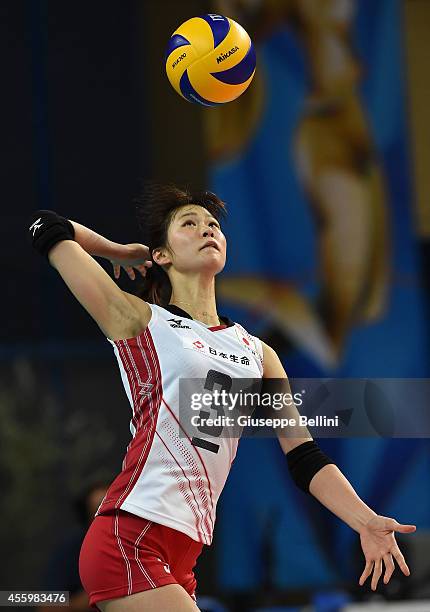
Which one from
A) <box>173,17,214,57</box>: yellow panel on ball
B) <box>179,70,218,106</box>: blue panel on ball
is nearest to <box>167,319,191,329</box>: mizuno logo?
<box>179,70,218,106</box>: blue panel on ball

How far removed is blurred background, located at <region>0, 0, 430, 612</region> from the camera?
32.2ft

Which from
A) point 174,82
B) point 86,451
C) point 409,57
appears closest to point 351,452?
point 86,451

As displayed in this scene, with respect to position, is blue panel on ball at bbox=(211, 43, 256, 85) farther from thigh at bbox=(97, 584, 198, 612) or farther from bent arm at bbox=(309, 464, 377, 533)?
thigh at bbox=(97, 584, 198, 612)

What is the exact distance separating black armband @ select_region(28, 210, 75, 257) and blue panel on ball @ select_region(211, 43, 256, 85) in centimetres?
106

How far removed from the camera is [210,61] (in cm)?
439

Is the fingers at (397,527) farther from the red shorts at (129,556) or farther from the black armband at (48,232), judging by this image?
the black armband at (48,232)

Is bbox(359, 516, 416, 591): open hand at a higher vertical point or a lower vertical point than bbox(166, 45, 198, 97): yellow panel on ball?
lower

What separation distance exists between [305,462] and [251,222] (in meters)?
6.50

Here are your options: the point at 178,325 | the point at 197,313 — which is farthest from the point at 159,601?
the point at 197,313

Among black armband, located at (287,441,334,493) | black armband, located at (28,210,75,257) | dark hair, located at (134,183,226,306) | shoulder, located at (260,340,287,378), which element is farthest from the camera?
dark hair, located at (134,183,226,306)

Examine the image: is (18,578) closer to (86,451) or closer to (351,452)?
(86,451)

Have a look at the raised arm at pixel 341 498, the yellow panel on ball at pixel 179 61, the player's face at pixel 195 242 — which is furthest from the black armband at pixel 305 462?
the yellow panel on ball at pixel 179 61

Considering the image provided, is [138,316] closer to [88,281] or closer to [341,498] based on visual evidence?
[88,281]

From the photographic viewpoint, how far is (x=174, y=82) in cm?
451
